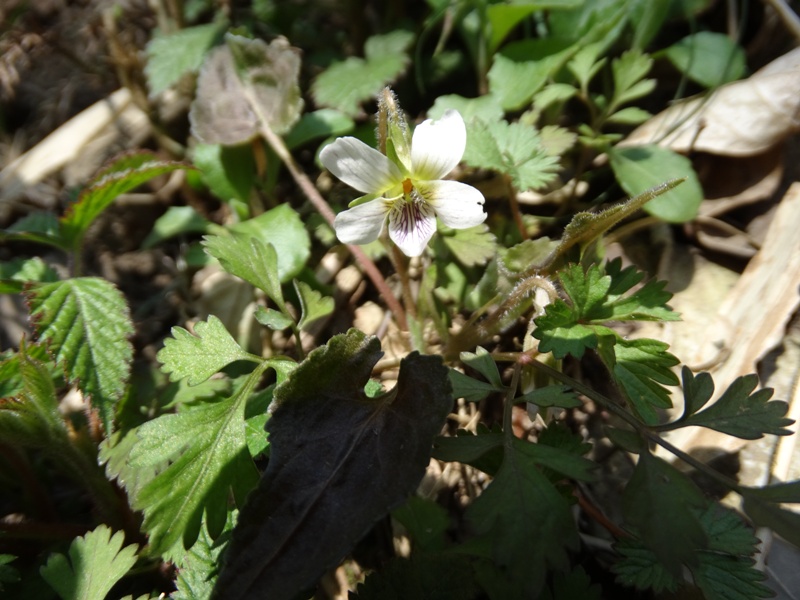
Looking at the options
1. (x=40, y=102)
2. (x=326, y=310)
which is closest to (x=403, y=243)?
(x=326, y=310)

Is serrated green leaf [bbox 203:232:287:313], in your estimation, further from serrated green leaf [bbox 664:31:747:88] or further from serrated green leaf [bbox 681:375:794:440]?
serrated green leaf [bbox 664:31:747:88]

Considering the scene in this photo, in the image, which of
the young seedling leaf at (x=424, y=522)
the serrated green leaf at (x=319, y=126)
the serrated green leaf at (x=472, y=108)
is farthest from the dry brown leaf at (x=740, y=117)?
the young seedling leaf at (x=424, y=522)

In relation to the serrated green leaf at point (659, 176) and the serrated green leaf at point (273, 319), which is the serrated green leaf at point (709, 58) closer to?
the serrated green leaf at point (659, 176)

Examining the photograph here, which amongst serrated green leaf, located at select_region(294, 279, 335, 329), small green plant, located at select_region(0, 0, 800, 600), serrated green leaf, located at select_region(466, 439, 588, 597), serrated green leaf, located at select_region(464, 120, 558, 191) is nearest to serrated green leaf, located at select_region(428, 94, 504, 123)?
small green plant, located at select_region(0, 0, 800, 600)

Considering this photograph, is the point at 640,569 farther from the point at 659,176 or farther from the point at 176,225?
the point at 176,225

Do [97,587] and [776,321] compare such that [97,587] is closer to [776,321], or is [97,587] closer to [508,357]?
[508,357]
